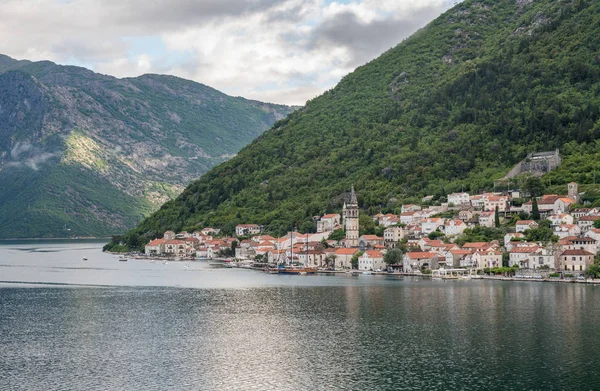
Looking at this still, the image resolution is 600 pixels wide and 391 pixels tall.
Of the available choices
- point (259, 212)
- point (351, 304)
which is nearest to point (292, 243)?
point (259, 212)

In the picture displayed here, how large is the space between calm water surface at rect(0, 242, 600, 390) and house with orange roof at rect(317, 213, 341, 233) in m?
51.6

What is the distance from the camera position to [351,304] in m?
74.9

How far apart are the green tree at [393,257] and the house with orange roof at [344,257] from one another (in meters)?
8.72

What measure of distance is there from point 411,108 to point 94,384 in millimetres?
156440

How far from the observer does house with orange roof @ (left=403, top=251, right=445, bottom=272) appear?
108438 mm

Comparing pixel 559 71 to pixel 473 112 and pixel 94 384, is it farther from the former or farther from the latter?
pixel 94 384

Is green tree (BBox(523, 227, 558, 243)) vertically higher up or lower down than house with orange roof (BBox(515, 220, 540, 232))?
lower down

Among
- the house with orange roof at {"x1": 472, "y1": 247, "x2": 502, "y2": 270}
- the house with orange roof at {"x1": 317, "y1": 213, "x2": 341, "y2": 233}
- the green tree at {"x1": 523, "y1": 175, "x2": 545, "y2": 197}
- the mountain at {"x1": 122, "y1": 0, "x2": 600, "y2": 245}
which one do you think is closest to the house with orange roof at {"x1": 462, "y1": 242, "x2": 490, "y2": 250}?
the house with orange roof at {"x1": 472, "y1": 247, "x2": 502, "y2": 270}

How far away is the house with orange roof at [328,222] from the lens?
478 ft

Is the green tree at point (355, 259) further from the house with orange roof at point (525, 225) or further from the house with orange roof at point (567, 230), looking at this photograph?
the house with orange roof at point (567, 230)

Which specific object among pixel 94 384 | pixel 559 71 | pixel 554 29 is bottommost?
pixel 94 384

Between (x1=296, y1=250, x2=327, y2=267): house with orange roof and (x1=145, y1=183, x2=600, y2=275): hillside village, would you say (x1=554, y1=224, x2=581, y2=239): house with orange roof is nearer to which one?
(x1=145, y1=183, x2=600, y2=275): hillside village

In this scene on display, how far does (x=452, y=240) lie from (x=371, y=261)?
39.7 feet

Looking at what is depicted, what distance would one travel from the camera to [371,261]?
115812mm
